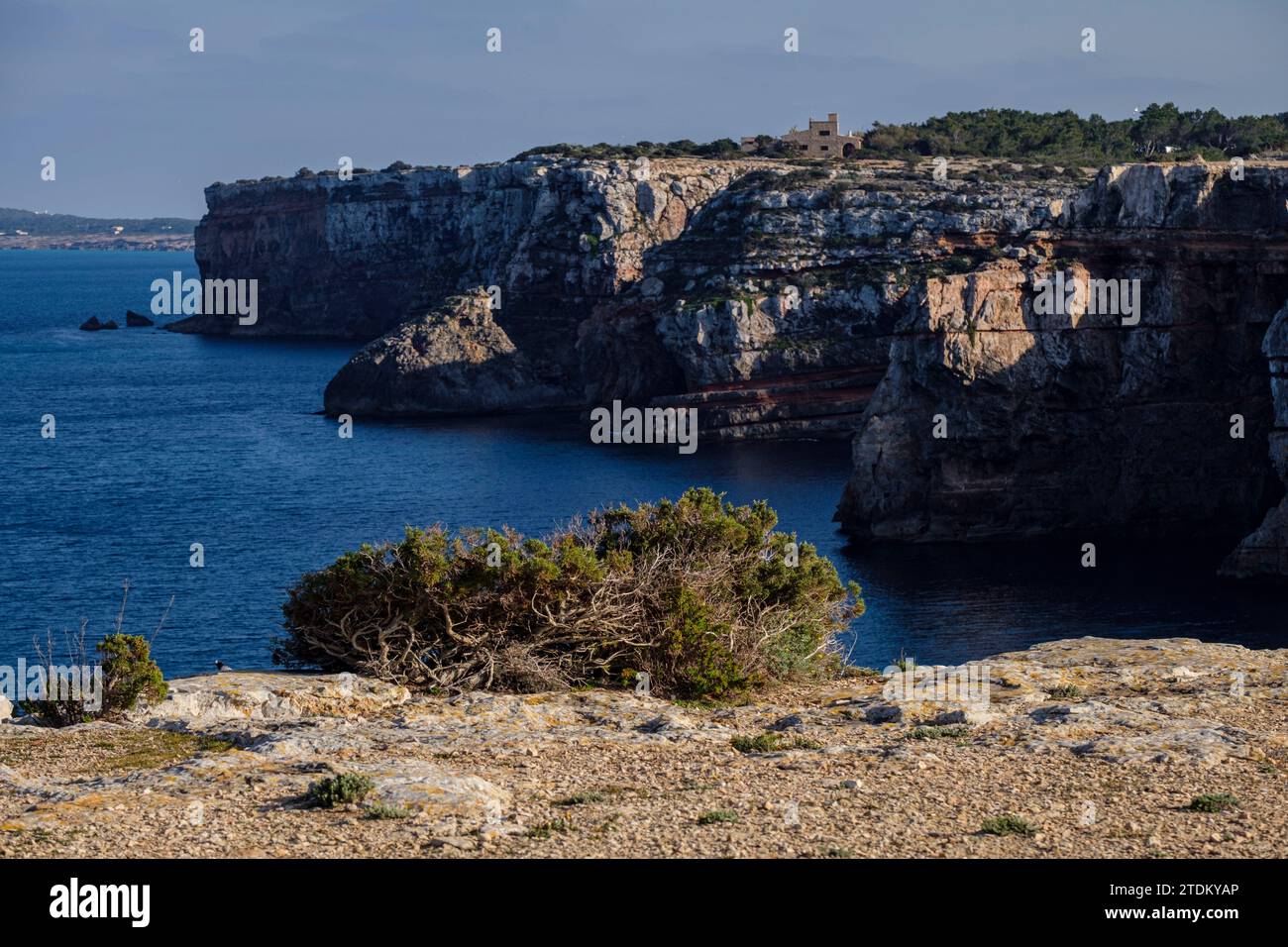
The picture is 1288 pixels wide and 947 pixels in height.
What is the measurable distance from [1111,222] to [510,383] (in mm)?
69443

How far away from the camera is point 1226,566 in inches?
2938

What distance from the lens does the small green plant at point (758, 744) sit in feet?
82.3

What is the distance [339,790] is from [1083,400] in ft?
243

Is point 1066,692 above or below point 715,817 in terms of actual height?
below

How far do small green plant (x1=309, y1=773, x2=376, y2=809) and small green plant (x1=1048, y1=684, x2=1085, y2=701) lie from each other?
14.5 metres

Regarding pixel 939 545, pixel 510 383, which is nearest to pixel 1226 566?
pixel 939 545

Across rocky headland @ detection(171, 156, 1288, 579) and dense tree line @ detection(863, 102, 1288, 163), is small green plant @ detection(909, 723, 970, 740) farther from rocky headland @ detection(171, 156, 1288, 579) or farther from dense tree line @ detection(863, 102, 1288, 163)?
dense tree line @ detection(863, 102, 1288, 163)

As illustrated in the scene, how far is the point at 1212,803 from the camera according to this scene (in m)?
20.7

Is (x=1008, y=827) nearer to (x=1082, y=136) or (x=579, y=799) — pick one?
(x=579, y=799)

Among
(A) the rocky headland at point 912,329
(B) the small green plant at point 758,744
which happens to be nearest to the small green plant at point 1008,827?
(B) the small green plant at point 758,744

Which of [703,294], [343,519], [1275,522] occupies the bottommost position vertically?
[343,519]

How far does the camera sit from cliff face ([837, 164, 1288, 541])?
3433 inches

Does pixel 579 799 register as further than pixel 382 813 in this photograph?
Yes

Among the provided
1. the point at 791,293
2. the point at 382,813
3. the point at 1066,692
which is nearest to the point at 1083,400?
the point at 791,293
